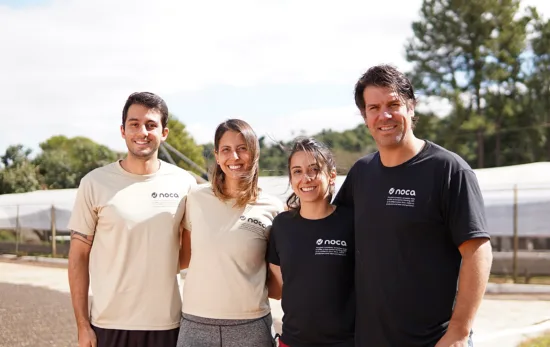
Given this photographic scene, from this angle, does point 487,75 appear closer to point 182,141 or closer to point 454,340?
point 182,141

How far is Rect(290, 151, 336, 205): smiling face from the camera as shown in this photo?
2955mm

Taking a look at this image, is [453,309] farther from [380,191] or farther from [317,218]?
[317,218]

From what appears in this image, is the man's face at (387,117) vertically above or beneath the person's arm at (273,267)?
above

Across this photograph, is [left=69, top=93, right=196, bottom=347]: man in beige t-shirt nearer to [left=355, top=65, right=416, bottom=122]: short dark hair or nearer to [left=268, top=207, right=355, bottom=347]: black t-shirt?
[left=268, top=207, right=355, bottom=347]: black t-shirt

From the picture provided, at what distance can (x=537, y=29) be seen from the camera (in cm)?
2680

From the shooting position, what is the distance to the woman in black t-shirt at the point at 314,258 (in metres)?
2.81

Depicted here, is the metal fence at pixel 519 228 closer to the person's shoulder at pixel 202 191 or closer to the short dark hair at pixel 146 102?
the person's shoulder at pixel 202 191

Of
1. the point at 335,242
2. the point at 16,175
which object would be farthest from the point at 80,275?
the point at 16,175

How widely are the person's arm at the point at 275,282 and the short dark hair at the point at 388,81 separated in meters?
0.96

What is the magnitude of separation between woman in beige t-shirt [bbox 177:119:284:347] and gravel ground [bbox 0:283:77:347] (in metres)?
Answer: 5.22

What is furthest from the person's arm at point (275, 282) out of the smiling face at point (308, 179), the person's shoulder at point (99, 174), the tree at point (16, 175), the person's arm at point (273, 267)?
the tree at point (16, 175)

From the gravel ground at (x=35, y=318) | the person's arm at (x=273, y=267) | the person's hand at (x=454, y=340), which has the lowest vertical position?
the gravel ground at (x=35, y=318)

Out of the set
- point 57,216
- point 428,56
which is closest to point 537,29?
point 428,56

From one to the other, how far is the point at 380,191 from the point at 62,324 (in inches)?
289
